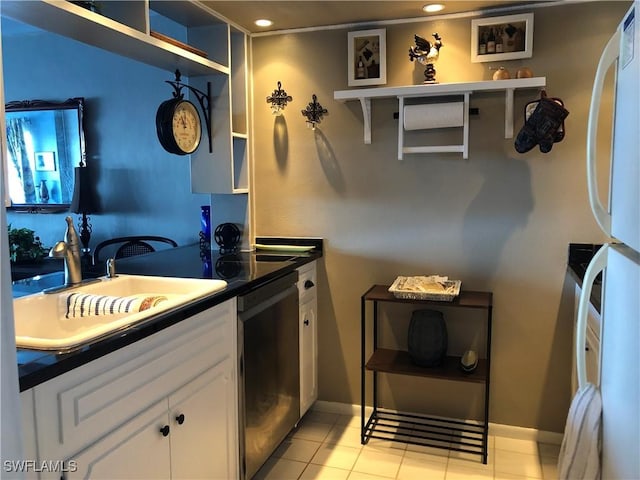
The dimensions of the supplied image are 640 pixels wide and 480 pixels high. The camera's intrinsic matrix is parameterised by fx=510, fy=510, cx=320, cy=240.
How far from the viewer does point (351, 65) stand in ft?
8.92

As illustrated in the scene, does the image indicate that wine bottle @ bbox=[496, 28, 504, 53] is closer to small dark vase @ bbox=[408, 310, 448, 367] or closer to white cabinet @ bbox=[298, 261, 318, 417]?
small dark vase @ bbox=[408, 310, 448, 367]

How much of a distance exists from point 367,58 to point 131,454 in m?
2.17

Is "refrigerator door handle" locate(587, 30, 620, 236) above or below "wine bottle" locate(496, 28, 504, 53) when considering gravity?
below

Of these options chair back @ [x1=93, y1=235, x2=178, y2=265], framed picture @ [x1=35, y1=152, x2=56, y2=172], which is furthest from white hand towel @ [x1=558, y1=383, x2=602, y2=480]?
framed picture @ [x1=35, y1=152, x2=56, y2=172]

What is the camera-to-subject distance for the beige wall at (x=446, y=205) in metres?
2.48

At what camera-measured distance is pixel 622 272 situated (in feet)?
3.73

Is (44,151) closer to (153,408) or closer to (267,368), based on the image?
(267,368)

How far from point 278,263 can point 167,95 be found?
174 cm

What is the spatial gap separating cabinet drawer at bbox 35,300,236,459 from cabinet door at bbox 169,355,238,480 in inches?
2.3

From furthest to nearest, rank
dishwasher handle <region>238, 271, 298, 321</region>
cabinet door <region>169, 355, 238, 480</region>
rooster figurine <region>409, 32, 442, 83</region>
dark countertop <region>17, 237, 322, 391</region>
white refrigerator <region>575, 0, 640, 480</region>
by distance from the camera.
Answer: rooster figurine <region>409, 32, 442, 83</region>, dishwasher handle <region>238, 271, 298, 321</region>, cabinet door <region>169, 355, 238, 480</region>, dark countertop <region>17, 237, 322, 391</region>, white refrigerator <region>575, 0, 640, 480</region>

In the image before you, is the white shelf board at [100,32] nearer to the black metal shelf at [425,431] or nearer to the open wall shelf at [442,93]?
the open wall shelf at [442,93]

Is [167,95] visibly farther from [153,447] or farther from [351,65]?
[153,447]

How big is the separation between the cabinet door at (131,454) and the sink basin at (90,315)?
0.28m

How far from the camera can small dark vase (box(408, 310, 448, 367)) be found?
2.51 meters
